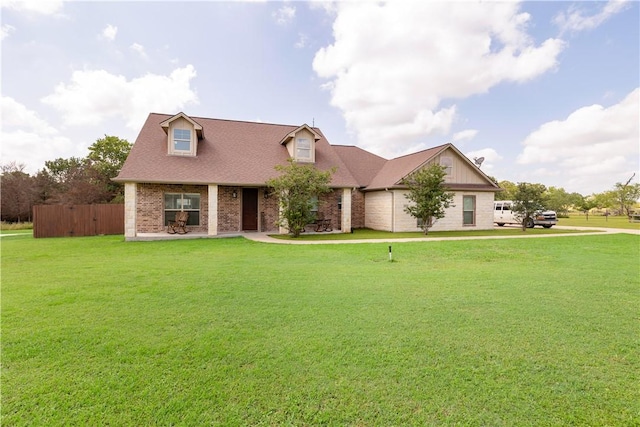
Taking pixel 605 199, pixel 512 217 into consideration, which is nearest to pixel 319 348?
pixel 512 217

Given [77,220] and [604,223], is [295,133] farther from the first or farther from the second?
[604,223]

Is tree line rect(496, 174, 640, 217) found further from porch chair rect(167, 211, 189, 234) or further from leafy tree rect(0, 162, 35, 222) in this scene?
leafy tree rect(0, 162, 35, 222)

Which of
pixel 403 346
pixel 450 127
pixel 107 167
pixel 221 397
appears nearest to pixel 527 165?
pixel 450 127

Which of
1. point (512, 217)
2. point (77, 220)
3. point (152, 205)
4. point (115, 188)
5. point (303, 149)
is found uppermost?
point (303, 149)

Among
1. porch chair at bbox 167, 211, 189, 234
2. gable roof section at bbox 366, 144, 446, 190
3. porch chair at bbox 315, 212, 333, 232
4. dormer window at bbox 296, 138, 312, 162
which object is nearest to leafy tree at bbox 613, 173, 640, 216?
gable roof section at bbox 366, 144, 446, 190

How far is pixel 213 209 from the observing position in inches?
610

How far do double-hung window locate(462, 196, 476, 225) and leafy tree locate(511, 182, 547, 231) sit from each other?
2.79m

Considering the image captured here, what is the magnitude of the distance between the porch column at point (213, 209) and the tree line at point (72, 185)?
1299 cm

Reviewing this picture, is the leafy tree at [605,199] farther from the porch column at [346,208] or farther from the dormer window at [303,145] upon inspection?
the dormer window at [303,145]

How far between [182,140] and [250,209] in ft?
17.1

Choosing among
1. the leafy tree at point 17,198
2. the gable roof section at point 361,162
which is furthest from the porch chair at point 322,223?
the leafy tree at point 17,198

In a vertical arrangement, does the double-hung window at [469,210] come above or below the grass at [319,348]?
above

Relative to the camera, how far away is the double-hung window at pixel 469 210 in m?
19.8

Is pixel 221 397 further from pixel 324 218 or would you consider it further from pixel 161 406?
pixel 324 218
